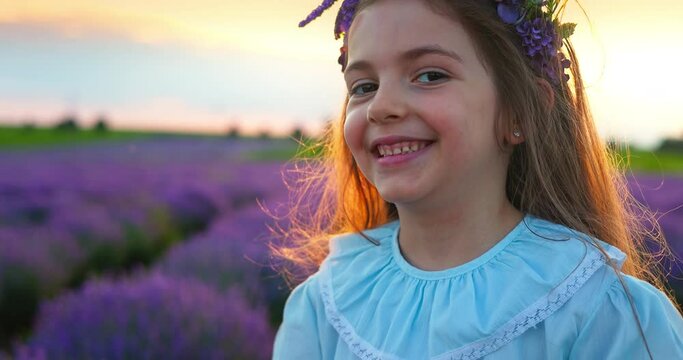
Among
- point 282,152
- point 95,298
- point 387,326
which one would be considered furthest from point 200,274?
point 282,152

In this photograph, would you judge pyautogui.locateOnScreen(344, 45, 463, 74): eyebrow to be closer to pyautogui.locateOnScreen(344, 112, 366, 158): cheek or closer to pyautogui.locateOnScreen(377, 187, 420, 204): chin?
pyautogui.locateOnScreen(344, 112, 366, 158): cheek

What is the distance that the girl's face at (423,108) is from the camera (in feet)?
5.42

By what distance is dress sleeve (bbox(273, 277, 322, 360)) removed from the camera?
1.93 meters

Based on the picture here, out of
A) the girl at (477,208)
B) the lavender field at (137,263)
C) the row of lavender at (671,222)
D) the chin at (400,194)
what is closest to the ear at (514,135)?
the girl at (477,208)

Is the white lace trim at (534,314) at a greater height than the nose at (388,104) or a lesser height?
lesser

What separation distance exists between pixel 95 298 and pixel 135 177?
750 centimetres

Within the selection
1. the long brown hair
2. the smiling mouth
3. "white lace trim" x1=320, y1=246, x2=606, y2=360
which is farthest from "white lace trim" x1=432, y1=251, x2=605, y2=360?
the smiling mouth

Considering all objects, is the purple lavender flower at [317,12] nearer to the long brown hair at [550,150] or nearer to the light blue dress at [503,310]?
the long brown hair at [550,150]

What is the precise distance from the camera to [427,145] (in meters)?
1.67

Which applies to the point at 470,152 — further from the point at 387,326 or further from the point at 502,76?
the point at 387,326

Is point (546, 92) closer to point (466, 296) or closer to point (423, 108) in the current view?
point (423, 108)

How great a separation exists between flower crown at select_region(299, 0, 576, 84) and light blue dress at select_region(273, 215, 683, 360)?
374 millimetres

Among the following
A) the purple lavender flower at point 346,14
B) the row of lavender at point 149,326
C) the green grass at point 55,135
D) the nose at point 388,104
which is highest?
the purple lavender flower at point 346,14

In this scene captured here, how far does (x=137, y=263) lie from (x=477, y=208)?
5.51 meters
